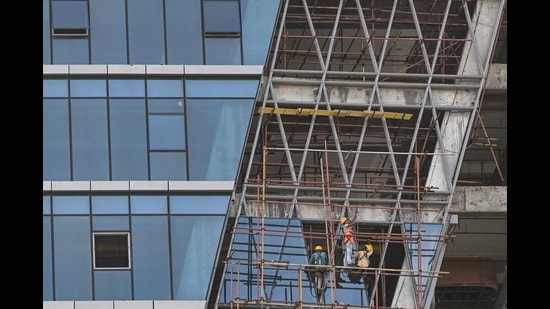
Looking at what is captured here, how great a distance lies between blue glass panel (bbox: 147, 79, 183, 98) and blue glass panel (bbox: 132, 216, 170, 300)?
371 centimetres

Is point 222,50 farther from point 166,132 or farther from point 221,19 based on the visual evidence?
point 166,132

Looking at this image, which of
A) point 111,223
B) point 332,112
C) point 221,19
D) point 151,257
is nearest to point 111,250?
point 111,223

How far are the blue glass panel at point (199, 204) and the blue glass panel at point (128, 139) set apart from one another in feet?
3.92

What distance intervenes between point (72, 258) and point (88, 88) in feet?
16.7

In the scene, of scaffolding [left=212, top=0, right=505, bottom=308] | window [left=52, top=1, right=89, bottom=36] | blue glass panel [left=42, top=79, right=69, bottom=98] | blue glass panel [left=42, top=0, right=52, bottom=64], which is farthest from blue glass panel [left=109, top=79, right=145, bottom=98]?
scaffolding [left=212, top=0, right=505, bottom=308]

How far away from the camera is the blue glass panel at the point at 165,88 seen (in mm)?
48312

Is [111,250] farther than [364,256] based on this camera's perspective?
No

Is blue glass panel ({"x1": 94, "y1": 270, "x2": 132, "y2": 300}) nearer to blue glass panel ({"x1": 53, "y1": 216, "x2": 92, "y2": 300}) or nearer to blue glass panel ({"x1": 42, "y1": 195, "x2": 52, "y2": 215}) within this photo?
blue glass panel ({"x1": 53, "y1": 216, "x2": 92, "y2": 300})

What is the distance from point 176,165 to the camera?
47.9m

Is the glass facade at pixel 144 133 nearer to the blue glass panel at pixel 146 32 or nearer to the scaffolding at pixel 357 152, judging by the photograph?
the blue glass panel at pixel 146 32

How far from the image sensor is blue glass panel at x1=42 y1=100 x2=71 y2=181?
47.6m

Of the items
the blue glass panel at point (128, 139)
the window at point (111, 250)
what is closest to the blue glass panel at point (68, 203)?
the window at point (111, 250)

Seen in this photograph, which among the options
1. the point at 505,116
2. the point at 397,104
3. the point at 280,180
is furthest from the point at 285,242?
the point at 505,116

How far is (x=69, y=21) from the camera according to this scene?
160 ft
